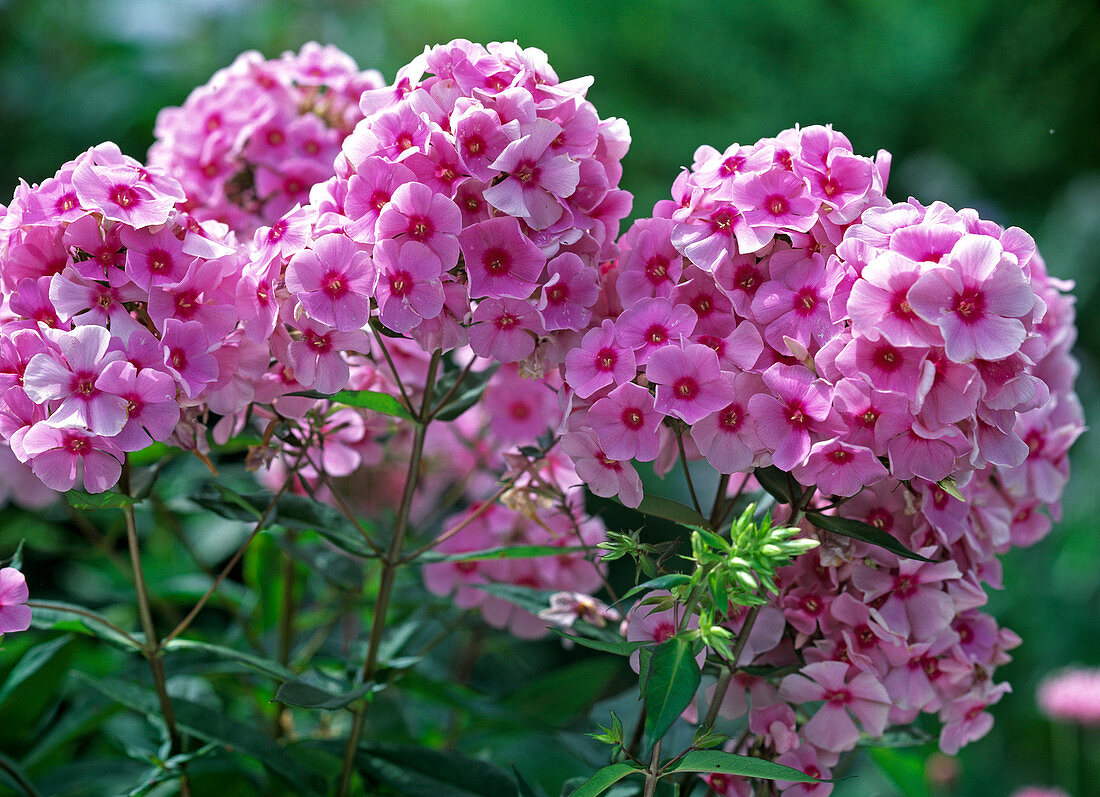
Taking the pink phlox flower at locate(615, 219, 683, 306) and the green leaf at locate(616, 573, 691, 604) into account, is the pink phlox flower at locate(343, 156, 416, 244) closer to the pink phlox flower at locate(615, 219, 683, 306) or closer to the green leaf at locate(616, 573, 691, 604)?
the pink phlox flower at locate(615, 219, 683, 306)

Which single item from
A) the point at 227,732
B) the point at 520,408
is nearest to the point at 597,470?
the point at 520,408

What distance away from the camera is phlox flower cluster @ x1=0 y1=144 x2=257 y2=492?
506 mm

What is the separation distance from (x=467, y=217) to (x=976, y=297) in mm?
288

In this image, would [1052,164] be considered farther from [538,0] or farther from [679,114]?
[538,0]

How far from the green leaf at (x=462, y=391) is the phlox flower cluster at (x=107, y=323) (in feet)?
0.48

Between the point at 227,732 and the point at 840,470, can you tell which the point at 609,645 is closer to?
the point at 840,470

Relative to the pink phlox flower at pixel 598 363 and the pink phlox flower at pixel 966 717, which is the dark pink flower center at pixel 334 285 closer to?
the pink phlox flower at pixel 598 363

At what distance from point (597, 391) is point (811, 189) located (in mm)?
178

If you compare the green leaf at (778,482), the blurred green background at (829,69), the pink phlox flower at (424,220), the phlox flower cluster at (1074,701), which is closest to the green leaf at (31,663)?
the pink phlox flower at (424,220)

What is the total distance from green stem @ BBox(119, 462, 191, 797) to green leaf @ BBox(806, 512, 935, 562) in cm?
42

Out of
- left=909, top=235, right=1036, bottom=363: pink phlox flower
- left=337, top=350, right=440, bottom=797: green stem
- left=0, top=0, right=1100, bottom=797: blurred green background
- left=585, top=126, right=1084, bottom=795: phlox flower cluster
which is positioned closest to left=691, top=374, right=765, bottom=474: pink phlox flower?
left=585, top=126, right=1084, bottom=795: phlox flower cluster

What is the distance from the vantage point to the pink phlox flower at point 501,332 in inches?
22.2

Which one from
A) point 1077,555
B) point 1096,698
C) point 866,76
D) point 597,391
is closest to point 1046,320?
point 597,391

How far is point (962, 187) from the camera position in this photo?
3928 mm
